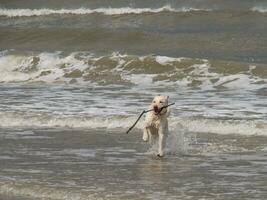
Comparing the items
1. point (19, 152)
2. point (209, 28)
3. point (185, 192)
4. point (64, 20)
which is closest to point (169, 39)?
point (209, 28)

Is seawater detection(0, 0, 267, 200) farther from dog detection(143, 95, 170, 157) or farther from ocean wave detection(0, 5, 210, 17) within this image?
dog detection(143, 95, 170, 157)

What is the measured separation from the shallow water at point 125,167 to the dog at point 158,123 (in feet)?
0.69

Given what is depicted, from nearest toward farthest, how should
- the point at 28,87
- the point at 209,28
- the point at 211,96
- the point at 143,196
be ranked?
the point at 143,196 → the point at 211,96 → the point at 28,87 → the point at 209,28

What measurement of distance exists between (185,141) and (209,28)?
17231mm

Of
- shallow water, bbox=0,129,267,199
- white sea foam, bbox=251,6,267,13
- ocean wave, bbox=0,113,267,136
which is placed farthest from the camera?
white sea foam, bbox=251,6,267,13

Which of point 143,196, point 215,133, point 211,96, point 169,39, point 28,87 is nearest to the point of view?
point 143,196

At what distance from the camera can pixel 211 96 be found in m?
15.7

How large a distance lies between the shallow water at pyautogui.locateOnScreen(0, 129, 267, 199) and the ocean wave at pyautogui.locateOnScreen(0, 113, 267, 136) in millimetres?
378

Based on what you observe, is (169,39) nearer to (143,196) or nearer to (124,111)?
(124,111)

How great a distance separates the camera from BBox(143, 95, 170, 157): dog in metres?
9.92

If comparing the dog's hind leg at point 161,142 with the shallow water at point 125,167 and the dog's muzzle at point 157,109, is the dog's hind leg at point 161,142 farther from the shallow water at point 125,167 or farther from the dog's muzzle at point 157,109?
the dog's muzzle at point 157,109

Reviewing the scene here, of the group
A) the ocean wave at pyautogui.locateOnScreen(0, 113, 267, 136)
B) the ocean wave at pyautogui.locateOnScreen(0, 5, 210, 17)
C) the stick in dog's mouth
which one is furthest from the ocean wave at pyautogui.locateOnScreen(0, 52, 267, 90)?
the ocean wave at pyautogui.locateOnScreen(0, 5, 210, 17)

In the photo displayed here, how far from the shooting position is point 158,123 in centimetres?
1002

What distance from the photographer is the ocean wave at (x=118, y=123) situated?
38.7 feet
